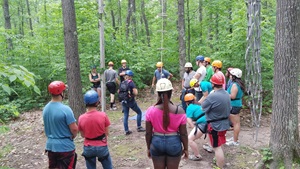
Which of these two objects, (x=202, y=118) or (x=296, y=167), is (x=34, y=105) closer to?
(x=202, y=118)

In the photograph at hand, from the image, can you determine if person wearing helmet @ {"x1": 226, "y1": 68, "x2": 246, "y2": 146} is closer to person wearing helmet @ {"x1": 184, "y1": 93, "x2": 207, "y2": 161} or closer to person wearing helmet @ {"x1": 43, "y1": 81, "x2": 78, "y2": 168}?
person wearing helmet @ {"x1": 184, "y1": 93, "x2": 207, "y2": 161}

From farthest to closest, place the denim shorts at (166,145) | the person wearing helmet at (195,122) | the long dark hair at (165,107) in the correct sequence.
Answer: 1. the person wearing helmet at (195,122)
2. the denim shorts at (166,145)
3. the long dark hair at (165,107)

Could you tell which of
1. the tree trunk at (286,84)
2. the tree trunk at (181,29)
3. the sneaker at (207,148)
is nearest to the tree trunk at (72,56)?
the sneaker at (207,148)

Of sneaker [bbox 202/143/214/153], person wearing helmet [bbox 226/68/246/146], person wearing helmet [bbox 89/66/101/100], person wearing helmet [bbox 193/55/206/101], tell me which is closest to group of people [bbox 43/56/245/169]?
sneaker [bbox 202/143/214/153]

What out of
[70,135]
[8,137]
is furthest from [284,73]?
[8,137]

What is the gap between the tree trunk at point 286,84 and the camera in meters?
4.38

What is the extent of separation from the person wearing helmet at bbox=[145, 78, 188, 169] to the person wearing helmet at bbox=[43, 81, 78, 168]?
4.07 feet

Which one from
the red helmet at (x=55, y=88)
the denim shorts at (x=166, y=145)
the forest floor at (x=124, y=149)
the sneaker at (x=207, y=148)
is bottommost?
the forest floor at (x=124, y=149)

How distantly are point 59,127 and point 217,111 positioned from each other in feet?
9.23

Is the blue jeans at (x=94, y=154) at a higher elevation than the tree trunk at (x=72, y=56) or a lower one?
lower

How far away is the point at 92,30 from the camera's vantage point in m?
11.7

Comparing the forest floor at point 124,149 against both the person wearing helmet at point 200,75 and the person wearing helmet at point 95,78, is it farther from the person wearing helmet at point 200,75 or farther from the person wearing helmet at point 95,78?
the person wearing helmet at point 95,78

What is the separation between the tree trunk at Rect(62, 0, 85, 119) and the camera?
6926 millimetres

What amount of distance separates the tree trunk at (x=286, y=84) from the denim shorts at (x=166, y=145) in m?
2.31
